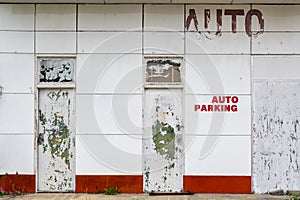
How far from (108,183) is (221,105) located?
103 inches

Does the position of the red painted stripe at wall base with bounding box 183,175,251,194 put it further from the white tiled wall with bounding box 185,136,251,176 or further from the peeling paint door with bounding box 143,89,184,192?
the peeling paint door with bounding box 143,89,184,192

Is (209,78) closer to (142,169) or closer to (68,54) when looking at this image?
(142,169)

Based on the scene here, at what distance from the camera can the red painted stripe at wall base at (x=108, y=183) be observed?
30.1 ft

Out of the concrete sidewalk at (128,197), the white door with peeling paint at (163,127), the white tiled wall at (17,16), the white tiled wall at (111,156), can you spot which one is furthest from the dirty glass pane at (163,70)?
the white tiled wall at (17,16)

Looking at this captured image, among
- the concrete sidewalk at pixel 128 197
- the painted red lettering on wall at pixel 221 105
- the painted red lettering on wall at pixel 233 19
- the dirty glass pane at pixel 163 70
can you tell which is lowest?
the concrete sidewalk at pixel 128 197

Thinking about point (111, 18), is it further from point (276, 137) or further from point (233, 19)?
point (276, 137)

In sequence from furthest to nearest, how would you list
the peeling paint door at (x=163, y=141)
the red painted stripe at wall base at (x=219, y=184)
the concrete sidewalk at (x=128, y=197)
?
the peeling paint door at (x=163, y=141) → the red painted stripe at wall base at (x=219, y=184) → the concrete sidewalk at (x=128, y=197)

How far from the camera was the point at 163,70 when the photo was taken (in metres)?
9.32

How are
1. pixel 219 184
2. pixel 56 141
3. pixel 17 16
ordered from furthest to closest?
pixel 56 141
pixel 17 16
pixel 219 184

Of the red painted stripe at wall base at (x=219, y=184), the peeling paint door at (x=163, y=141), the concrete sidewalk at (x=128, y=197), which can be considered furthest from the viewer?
the peeling paint door at (x=163, y=141)

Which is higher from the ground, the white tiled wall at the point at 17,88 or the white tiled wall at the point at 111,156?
the white tiled wall at the point at 17,88

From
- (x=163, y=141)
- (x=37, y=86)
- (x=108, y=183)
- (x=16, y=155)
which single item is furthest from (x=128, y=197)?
(x=37, y=86)

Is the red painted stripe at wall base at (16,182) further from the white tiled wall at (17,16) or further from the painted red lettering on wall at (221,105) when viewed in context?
the painted red lettering on wall at (221,105)

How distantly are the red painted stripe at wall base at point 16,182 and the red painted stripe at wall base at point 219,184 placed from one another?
9.77 ft
